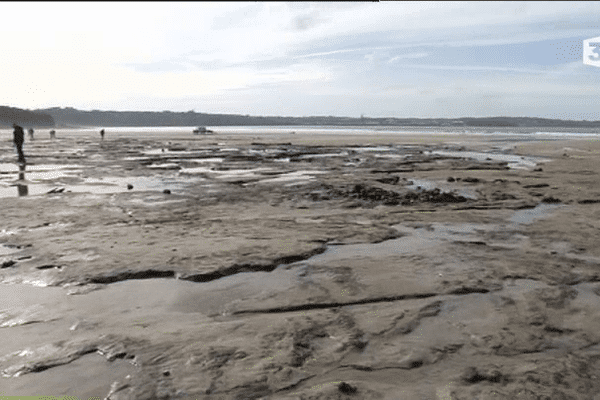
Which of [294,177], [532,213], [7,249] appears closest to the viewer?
[7,249]

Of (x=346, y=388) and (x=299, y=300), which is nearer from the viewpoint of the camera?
(x=346, y=388)

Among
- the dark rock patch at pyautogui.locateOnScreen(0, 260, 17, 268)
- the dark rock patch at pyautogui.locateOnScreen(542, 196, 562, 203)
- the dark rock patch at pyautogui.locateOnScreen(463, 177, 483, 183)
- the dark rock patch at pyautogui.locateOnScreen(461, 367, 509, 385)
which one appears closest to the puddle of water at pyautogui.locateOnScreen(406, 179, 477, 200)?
the dark rock patch at pyautogui.locateOnScreen(463, 177, 483, 183)

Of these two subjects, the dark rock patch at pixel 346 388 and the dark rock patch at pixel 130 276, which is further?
the dark rock patch at pixel 130 276

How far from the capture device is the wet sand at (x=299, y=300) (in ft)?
10.8

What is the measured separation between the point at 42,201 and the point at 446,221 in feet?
31.4

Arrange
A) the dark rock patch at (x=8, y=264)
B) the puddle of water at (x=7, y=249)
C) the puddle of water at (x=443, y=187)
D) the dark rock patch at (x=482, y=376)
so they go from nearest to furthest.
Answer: the dark rock patch at (x=482, y=376) → the dark rock patch at (x=8, y=264) → the puddle of water at (x=7, y=249) → the puddle of water at (x=443, y=187)

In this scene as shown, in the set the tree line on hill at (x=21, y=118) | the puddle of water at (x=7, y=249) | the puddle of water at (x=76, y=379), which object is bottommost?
the puddle of water at (x=76, y=379)

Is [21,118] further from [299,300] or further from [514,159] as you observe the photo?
[299,300]

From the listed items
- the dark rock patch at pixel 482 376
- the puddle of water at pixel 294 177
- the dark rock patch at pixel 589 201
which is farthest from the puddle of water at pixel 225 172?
the dark rock patch at pixel 482 376

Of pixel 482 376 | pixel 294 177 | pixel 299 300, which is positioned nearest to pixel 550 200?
pixel 294 177

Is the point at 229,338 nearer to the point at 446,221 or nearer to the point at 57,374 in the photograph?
the point at 57,374

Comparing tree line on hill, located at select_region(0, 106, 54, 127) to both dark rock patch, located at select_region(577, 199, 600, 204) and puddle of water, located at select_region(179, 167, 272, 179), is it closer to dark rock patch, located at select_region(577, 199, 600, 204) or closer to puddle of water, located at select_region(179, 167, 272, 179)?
puddle of water, located at select_region(179, 167, 272, 179)

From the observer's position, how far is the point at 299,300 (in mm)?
4855

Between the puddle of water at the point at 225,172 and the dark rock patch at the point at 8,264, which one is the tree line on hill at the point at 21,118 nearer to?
the puddle of water at the point at 225,172
